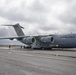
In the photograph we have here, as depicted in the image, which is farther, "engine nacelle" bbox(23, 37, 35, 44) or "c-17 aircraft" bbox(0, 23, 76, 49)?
"engine nacelle" bbox(23, 37, 35, 44)

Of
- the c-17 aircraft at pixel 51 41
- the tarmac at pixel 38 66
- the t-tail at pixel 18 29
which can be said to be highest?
the t-tail at pixel 18 29

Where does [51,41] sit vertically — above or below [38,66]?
above

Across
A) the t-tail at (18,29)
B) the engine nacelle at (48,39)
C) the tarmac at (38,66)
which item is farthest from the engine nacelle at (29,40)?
the tarmac at (38,66)

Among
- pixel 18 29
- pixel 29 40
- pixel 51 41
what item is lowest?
pixel 51 41

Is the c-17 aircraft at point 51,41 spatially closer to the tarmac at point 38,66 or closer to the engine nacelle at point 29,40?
the engine nacelle at point 29,40

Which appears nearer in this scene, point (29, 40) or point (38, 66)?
point (38, 66)

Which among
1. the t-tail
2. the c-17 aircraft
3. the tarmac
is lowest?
the tarmac

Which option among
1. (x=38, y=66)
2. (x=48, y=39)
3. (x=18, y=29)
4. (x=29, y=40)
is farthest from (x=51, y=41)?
(x=38, y=66)

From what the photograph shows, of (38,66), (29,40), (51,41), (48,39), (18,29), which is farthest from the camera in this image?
(18,29)

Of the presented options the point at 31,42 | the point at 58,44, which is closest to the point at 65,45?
the point at 58,44

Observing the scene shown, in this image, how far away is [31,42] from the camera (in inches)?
1545

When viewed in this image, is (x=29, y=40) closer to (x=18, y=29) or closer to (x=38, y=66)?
(x=18, y=29)

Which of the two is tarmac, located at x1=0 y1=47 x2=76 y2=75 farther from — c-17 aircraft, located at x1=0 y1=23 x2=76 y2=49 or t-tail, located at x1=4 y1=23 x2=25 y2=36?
t-tail, located at x1=4 y1=23 x2=25 y2=36

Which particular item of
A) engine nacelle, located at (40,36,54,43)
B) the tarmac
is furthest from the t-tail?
the tarmac
